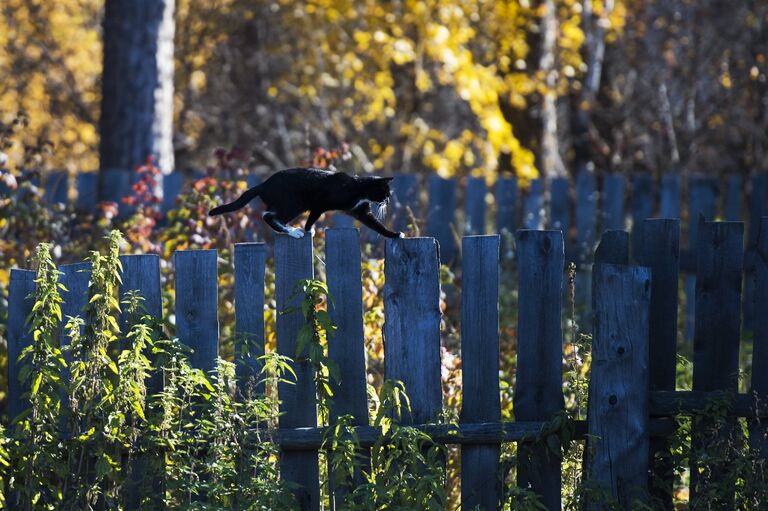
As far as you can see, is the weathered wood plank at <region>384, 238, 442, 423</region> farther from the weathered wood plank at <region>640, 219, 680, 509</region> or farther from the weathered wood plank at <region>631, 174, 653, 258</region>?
the weathered wood plank at <region>631, 174, 653, 258</region>

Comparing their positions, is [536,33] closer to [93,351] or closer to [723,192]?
[723,192]

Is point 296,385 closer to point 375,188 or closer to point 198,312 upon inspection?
point 198,312

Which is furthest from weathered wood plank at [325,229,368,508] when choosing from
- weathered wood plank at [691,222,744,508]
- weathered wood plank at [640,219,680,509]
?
weathered wood plank at [691,222,744,508]

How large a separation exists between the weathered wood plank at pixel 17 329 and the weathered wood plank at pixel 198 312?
1.91 feet

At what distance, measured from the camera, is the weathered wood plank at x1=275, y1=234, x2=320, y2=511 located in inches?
141

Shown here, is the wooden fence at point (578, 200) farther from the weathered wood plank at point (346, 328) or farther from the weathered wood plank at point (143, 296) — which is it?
the weathered wood plank at point (143, 296)

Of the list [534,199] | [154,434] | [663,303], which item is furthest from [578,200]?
[154,434]

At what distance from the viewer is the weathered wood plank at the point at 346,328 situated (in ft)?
11.8

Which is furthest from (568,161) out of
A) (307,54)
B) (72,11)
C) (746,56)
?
(72,11)

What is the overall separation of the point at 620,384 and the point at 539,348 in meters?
0.34

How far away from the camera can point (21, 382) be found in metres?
3.35

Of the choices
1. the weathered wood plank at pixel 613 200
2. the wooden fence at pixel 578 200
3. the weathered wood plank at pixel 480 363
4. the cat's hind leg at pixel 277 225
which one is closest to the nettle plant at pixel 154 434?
the weathered wood plank at pixel 480 363

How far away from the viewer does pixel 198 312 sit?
3.60m

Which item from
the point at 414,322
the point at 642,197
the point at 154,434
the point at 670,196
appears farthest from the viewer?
the point at 642,197
